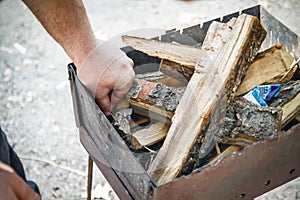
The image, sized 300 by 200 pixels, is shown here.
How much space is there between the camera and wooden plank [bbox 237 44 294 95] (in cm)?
186

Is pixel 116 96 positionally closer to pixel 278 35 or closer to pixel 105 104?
pixel 105 104

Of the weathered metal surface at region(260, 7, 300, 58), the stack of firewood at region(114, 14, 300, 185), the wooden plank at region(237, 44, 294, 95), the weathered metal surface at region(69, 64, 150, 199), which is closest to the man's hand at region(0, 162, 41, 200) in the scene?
the weathered metal surface at region(69, 64, 150, 199)

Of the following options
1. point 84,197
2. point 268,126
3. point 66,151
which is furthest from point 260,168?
point 66,151

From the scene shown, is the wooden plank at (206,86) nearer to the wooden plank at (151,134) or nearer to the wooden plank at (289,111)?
the wooden plank at (151,134)

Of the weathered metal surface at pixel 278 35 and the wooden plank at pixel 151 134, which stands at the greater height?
the weathered metal surface at pixel 278 35

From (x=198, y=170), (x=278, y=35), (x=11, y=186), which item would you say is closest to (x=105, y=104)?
(x=198, y=170)

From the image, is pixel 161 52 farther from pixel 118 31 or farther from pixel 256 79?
pixel 118 31

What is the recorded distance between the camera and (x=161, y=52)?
6.18ft

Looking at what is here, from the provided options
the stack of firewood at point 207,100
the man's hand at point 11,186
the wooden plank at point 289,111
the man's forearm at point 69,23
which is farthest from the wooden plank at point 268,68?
the man's hand at point 11,186

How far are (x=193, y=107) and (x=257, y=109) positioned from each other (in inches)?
8.2

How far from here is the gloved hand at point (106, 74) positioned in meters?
1.71

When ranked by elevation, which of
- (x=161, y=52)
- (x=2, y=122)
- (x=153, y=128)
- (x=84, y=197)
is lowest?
(x=84, y=197)

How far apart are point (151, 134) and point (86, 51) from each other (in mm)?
359

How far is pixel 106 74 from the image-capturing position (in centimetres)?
171
